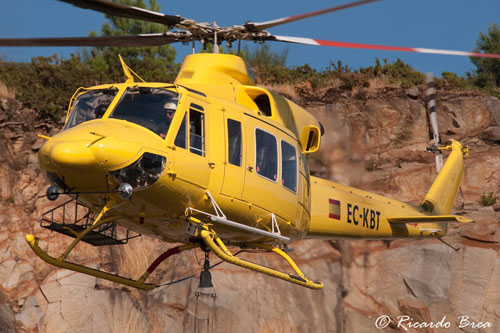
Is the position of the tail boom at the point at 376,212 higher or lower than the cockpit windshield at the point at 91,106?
lower

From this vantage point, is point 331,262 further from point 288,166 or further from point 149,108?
point 149,108

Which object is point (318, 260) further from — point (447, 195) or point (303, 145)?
point (303, 145)

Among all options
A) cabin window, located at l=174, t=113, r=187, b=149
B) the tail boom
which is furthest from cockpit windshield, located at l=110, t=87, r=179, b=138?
the tail boom

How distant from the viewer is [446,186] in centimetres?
1591

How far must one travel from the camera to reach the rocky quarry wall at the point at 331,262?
1641 cm

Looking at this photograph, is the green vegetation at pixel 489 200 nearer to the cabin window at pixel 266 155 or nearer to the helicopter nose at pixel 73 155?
the cabin window at pixel 266 155

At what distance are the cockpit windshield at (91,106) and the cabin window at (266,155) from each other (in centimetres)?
212

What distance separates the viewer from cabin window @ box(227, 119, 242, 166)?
10180 millimetres

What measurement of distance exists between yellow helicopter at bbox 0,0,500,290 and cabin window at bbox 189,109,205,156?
2 centimetres

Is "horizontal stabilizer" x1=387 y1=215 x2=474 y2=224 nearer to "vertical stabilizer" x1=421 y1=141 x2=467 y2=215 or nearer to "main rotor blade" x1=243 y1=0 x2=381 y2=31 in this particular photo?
"vertical stabilizer" x1=421 y1=141 x2=467 y2=215

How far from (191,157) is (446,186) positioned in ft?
26.2

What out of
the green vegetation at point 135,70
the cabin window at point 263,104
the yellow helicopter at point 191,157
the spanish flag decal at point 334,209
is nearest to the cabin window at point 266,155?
the yellow helicopter at point 191,157

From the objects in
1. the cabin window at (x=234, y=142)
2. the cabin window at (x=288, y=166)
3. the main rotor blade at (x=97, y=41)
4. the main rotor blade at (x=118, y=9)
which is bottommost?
the cabin window at (x=288, y=166)

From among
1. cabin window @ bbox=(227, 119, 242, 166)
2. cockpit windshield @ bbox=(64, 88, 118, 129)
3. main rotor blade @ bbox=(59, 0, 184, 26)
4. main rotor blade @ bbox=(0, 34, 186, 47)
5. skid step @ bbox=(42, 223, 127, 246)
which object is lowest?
skid step @ bbox=(42, 223, 127, 246)
